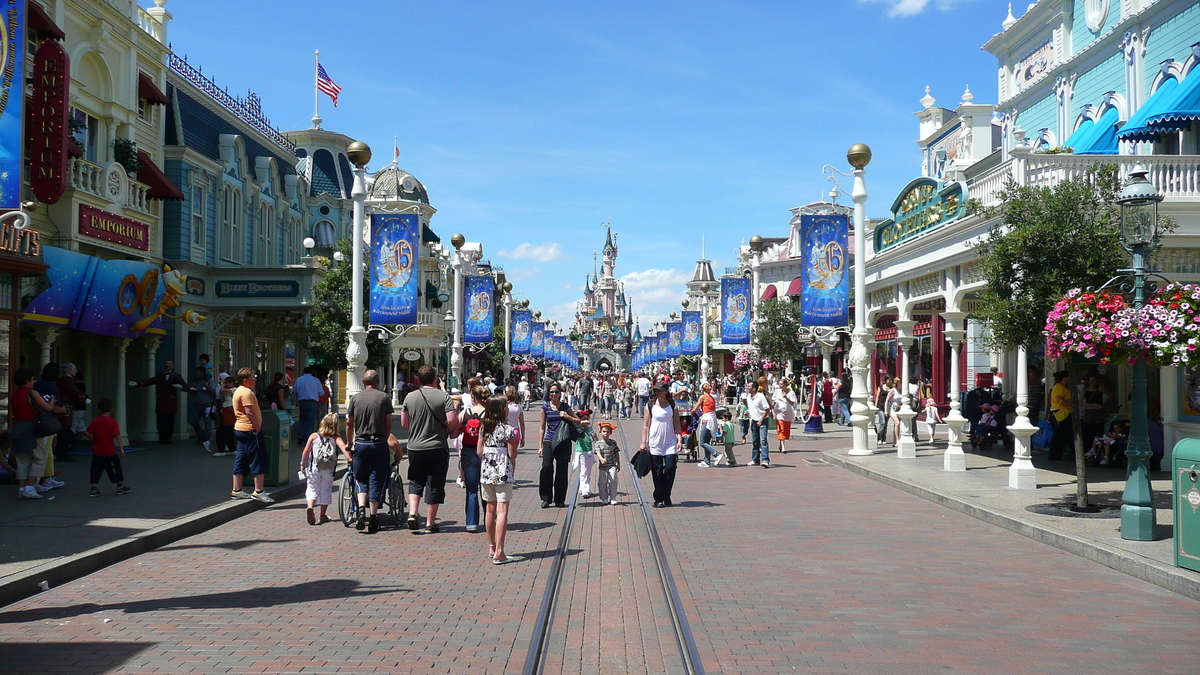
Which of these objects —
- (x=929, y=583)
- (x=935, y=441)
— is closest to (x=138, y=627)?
(x=929, y=583)

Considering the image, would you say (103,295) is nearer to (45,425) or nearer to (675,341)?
(45,425)

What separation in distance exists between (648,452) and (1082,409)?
8.41m

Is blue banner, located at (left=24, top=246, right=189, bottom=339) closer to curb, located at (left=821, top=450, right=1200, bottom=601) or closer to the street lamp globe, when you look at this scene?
curb, located at (left=821, top=450, right=1200, bottom=601)

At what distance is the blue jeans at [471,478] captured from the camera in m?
9.85

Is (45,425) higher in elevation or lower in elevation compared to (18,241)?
lower

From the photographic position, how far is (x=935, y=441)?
74.1ft

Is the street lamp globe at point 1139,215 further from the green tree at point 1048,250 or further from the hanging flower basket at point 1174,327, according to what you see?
the green tree at point 1048,250

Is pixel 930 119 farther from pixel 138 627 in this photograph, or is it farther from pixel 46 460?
pixel 138 627

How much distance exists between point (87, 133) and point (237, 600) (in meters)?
14.8

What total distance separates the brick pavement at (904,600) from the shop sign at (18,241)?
9.25m

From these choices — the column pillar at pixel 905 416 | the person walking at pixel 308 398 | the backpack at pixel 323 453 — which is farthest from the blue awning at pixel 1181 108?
the person walking at pixel 308 398

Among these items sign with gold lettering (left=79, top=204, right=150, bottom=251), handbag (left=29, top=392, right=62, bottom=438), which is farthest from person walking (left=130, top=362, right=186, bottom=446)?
handbag (left=29, top=392, right=62, bottom=438)

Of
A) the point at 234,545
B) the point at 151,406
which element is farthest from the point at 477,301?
the point at 234,545

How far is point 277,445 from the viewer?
13469mm
